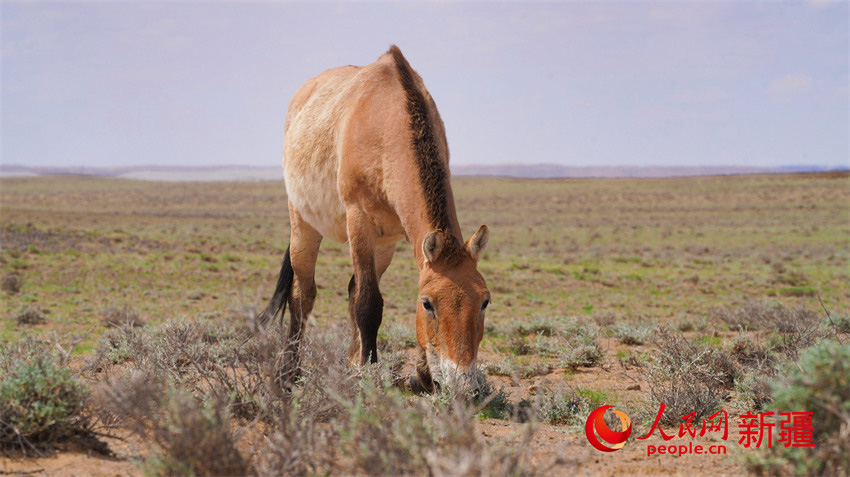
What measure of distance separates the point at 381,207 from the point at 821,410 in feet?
10.8

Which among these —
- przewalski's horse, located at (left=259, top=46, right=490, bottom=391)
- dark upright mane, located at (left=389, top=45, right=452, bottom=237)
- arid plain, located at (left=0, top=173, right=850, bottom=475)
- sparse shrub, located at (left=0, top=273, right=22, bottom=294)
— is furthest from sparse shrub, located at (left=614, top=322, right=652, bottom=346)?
sparse shrub, located at (left=0, top=273, right=22, bottom=294)

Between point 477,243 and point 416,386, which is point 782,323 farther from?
point 416,386

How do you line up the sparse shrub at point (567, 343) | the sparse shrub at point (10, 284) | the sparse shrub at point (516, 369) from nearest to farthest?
the sparse shrub at point (516, 369), the sparse shrub at point (567, 343), the sparse shrub at point (10, 284)

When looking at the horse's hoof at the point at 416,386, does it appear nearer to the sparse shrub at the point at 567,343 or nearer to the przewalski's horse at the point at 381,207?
the przewalski's horse at the point at 381,207

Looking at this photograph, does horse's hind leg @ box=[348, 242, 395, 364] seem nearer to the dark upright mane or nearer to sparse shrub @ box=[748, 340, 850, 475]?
the dark upright mane

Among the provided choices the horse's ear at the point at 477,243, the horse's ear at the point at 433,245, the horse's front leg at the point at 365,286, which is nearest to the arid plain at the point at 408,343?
the horse's front leg at the point at 365,286

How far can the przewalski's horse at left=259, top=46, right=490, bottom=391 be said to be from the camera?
12.7 feet

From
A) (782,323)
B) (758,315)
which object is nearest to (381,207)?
(782,323)

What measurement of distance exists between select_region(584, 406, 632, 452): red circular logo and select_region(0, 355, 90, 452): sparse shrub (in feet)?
10.2

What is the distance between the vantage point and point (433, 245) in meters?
4.00

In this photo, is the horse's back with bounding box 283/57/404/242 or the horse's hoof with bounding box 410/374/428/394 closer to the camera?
the horse's hoof with bounding box 410/374/428/394

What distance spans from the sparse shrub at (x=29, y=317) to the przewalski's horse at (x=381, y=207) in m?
6.01

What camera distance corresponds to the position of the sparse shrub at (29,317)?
10.2 metres

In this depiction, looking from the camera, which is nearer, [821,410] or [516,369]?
[821,410]
